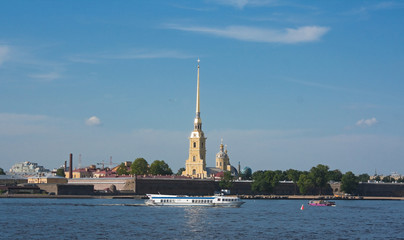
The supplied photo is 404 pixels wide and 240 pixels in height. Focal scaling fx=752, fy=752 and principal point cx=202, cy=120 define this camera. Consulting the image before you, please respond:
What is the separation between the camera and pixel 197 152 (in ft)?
493

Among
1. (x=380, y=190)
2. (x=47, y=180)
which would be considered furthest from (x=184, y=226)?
(x=380, y=190)

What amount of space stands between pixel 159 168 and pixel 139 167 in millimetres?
5571

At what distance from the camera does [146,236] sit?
155 feet

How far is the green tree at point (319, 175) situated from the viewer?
141000 millimetres

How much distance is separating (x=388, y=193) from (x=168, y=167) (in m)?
46.9

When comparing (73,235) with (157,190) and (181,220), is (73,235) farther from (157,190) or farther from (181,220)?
(157,190)

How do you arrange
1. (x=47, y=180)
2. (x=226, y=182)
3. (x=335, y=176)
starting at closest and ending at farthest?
(x=47, y=180)
(x=226, y=182)
(x=335, y=176)

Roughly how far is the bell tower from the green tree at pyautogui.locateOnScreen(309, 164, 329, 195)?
69.2ft

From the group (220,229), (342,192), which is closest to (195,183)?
(342,192)

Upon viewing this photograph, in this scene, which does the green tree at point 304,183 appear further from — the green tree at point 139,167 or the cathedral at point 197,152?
the green tree at point 139,167

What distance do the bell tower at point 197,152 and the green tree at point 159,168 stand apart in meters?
4.04

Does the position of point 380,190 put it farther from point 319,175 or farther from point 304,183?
point 304,183

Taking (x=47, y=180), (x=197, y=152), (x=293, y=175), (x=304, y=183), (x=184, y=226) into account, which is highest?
(x=197, y=152)

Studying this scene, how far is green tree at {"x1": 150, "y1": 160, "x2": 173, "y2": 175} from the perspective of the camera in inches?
5763
